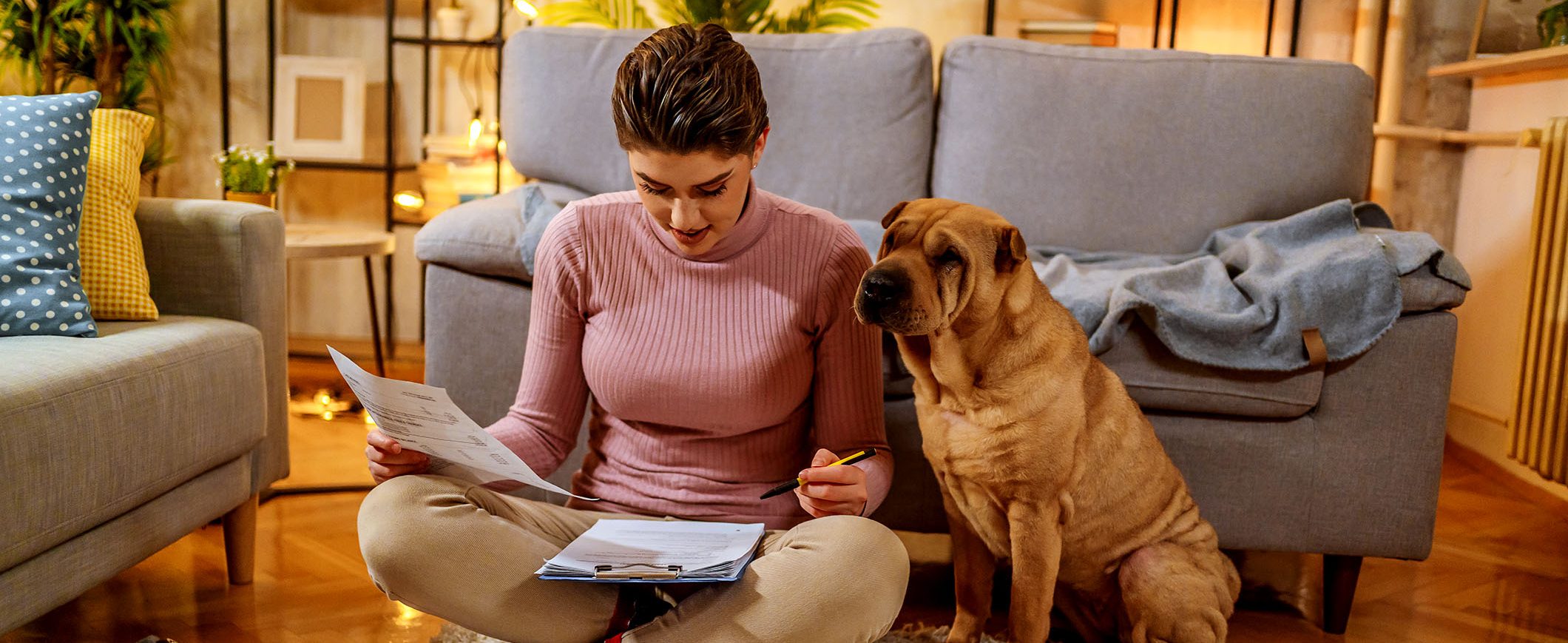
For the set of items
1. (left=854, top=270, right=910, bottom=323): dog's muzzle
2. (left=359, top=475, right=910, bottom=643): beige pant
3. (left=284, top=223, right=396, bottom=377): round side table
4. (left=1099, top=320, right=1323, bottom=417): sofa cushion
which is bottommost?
(left=359, top=475, right=910, bottom=643): beige pant

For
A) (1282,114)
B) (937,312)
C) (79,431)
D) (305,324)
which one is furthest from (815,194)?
(305,324)

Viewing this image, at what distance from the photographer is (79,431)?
134 centimetres

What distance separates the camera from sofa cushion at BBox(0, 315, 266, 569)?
126cm

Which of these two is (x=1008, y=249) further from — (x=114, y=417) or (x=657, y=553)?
(x=114, y=417)

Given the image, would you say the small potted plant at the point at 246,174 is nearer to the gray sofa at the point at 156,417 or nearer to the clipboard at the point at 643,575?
the gray sofa at the point at 156,417

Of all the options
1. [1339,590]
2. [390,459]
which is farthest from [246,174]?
Answer: [1339,590]

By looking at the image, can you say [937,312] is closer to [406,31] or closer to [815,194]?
[815,194]

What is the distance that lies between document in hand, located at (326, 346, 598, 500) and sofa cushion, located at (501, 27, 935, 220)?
1252 millimetres

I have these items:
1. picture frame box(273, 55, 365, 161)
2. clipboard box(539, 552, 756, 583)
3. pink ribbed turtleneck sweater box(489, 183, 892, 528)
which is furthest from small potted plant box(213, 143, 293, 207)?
clipboard box(539, 552, 756, 583)

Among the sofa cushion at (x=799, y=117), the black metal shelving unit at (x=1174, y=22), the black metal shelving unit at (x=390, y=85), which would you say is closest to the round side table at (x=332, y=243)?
the sofa cushion at (x=799, y=117)

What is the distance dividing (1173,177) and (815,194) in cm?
76

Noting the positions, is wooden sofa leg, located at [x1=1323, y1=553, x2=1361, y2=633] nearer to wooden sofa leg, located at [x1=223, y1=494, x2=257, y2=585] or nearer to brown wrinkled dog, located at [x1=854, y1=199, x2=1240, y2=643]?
brown wrinkled dog, located at [x1=854, y1=199, x2=1240, y2=643]

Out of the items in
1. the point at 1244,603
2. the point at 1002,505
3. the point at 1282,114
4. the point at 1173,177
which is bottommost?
the point at 1244,603

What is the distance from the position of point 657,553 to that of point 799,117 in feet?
4.71
